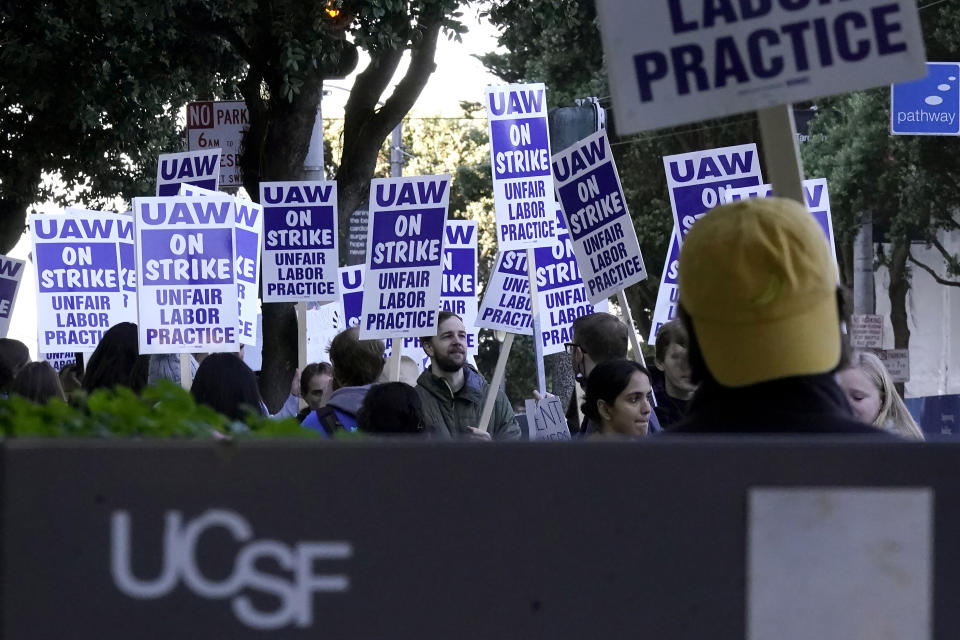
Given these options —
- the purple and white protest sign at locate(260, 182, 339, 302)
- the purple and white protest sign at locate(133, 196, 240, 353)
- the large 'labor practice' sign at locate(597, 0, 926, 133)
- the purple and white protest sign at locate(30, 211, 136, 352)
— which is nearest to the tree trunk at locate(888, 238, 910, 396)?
the purple and white protest sign at locate(30, 211, 136, 352)

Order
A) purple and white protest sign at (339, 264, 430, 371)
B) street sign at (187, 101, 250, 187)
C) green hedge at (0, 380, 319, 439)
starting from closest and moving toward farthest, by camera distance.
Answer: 1. green hedge at (0, 380, 319, 439)
2. purple and white protest sign at (339, 264, 430, 371)
3. street sign at (187, 101, 250, 187)

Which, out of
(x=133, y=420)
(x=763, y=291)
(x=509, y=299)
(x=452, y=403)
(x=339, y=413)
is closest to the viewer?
(x=133, y=420)

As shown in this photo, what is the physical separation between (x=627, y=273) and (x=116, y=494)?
844 cm

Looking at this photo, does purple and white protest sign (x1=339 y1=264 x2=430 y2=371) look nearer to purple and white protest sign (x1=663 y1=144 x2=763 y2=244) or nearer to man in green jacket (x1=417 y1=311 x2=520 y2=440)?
purple and white protest sign (x1=663 y1=144 x2=763 y2=244)

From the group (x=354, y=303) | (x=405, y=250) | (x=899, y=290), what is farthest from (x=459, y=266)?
(x=899, y=290)

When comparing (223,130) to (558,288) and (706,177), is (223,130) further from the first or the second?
(706,177)

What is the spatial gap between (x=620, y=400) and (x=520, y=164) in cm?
645

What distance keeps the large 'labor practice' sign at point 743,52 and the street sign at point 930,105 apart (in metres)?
13.9

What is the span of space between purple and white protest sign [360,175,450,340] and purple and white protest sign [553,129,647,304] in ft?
3.84

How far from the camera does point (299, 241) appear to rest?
1229 cm

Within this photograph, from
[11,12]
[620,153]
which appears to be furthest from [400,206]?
[620,153]

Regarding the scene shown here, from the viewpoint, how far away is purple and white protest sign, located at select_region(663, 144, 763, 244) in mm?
11383

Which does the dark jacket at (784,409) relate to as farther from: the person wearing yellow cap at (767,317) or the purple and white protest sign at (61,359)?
the purple and white protest sign at (61,359)

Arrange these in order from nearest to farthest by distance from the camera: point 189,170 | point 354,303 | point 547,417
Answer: point 547,417 < point 189,170 < point 354,303
